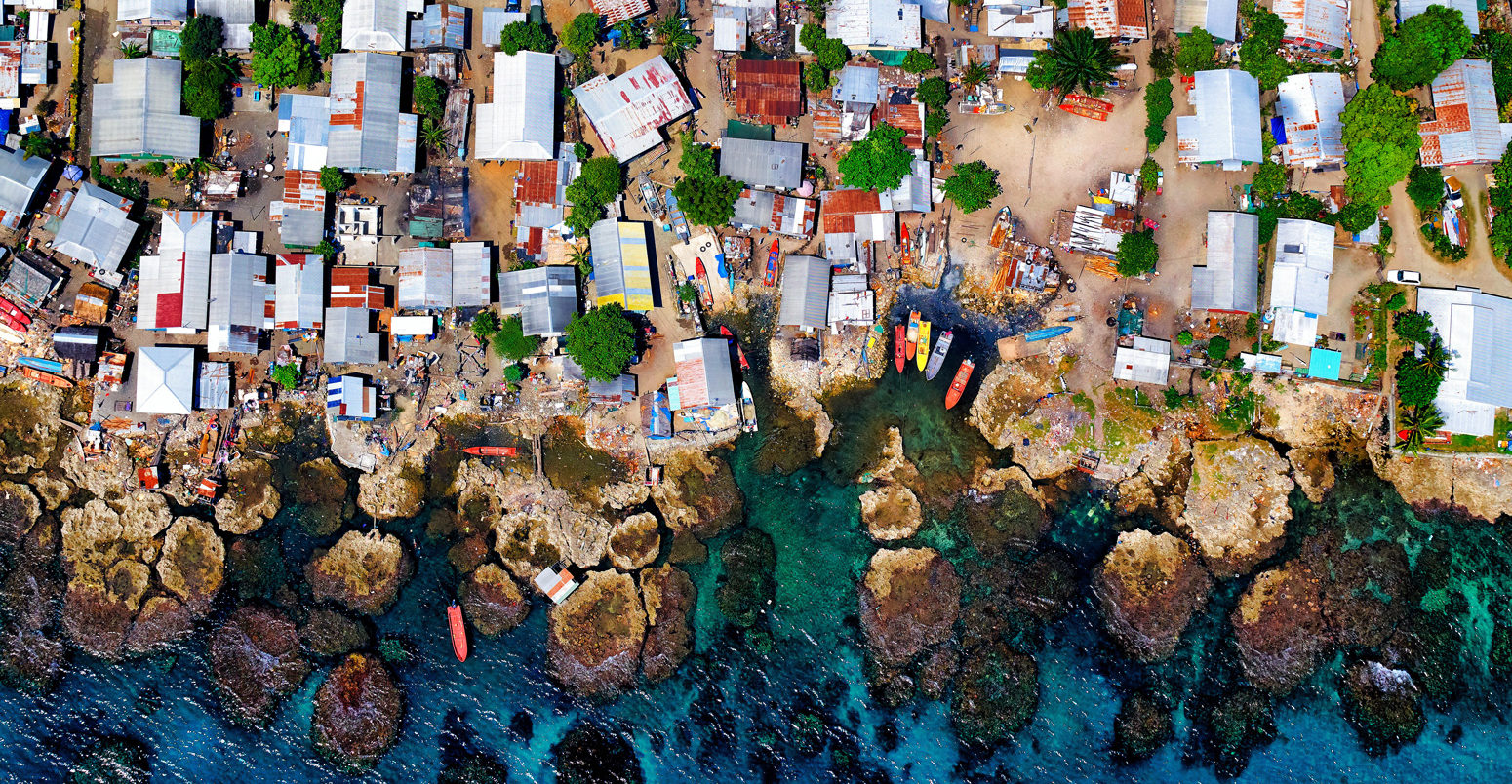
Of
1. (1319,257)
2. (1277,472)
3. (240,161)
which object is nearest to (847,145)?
(1319,257)

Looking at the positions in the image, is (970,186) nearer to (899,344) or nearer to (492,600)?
(899,344)

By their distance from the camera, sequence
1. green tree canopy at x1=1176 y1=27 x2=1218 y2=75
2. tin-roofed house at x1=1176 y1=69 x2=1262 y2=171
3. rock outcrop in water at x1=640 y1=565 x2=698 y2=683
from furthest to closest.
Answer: rock outcrop in water at x1=640 y1=565 x2=698 y2=683
green tree canopy at x1=1176 y1=27 x2=1218 y2=75
tin-roofed house at x1=1176 y1=69 x2=1262 y2=171

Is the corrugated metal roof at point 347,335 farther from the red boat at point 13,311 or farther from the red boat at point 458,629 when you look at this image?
the red boat at point 13,311

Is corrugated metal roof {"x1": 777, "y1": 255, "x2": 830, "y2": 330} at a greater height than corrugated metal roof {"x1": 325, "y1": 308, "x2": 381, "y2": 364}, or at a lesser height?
greater

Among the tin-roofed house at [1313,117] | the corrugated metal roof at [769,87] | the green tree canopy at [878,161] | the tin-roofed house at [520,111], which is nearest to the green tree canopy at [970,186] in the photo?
the green tree canopy at [878,161]

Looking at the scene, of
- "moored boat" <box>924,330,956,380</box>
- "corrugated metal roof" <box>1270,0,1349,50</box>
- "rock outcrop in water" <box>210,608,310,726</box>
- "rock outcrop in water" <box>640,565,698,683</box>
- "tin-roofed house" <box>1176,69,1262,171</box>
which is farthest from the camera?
"rock outcrop in water" <box>640,565,698,683</box>

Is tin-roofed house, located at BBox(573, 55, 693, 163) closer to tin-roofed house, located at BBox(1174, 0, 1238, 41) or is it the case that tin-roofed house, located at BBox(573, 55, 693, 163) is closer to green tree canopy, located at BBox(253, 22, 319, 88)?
green tree canopy, located at BBox(253, 22, 319, 88)

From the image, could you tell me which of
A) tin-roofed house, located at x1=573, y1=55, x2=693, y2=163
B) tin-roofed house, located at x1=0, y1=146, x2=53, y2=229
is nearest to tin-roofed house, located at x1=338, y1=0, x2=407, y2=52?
tin-roofed house, located at x1=573, y1=55, x2=693, y2=163
